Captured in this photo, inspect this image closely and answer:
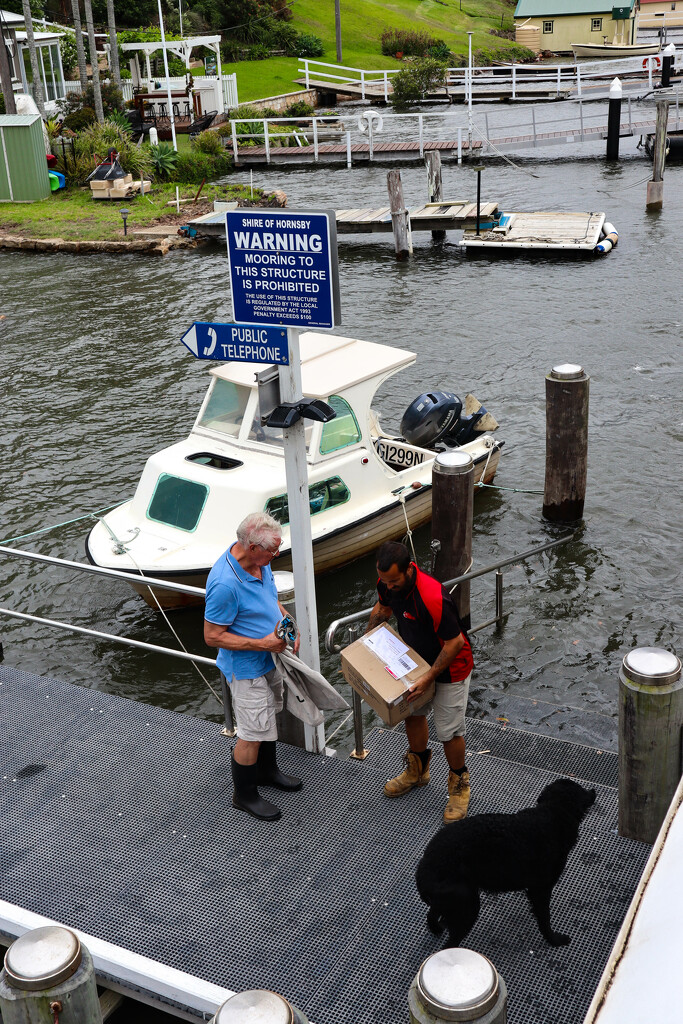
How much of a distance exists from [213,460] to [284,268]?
5.46m

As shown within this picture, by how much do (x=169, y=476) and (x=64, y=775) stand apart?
4.67 metres

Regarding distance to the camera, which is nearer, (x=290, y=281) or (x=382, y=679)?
(x=290, y=281)

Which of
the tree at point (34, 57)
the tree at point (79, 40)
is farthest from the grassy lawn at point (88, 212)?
the tree at point (79, 40)

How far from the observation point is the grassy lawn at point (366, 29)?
56969 mm

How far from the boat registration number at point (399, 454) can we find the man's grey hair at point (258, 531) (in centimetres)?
705

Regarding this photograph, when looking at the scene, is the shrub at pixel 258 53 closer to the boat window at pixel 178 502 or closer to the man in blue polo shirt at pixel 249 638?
the boat window at pixel 178 502

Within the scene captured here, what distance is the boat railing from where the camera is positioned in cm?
629

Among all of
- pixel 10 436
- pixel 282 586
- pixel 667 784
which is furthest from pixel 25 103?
pixel 667 784

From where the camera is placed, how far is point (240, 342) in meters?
5.67

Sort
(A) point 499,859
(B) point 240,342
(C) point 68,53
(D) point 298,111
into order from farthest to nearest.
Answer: (C) point 68,53 < (D) point 298,111 < (B) point 240,342 < (A) point 499,859

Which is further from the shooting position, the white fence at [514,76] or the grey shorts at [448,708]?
the white fence at [514,76]

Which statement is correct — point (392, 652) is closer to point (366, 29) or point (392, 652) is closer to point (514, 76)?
point (514, 76)

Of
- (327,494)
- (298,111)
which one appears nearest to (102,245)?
(327,494)

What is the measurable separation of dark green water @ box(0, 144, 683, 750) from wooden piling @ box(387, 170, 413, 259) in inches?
18.0
